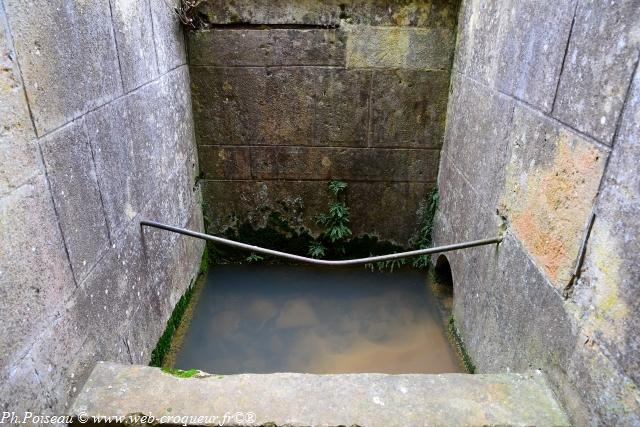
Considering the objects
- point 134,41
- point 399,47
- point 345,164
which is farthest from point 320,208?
point 134,41

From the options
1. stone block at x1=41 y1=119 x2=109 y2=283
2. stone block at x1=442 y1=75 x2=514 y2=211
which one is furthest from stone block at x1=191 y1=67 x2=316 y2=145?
stone block at x1=41 y1=119 x2=109 y2=283

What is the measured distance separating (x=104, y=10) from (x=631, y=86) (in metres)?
2.92

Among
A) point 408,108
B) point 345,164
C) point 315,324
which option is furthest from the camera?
point 345,164

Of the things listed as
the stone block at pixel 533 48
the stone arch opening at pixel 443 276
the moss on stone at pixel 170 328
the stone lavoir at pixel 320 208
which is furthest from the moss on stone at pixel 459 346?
the moss on stone at pixel 170 328

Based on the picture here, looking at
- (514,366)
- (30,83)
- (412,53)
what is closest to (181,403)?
(30,83)

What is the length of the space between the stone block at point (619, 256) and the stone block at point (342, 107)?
3.18m

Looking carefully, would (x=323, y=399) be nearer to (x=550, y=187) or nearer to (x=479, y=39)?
(x=550, y=187)

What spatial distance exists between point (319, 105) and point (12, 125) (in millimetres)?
3361

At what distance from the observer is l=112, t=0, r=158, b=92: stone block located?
292 cm

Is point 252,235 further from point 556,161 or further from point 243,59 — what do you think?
point 556,161

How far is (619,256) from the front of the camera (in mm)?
1785

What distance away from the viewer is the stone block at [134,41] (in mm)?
2915

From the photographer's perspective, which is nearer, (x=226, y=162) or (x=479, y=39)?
(x=479, y=39)

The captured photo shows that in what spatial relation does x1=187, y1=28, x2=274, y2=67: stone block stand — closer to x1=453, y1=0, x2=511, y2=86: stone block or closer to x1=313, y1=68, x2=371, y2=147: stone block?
x1=313, y1=68, x2=371, y2=147: stone block
